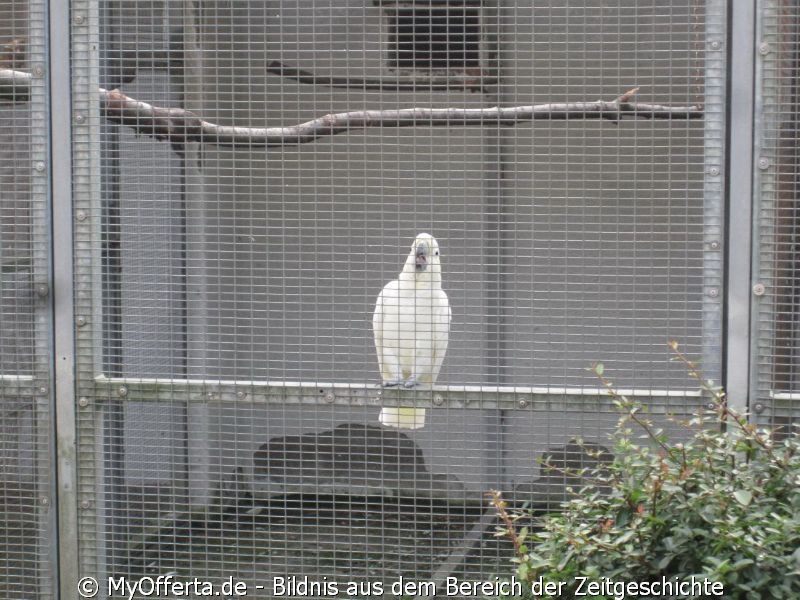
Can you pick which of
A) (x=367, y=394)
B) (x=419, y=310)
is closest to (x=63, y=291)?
(x=367, y=394)

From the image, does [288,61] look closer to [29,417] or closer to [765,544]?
[29,417]

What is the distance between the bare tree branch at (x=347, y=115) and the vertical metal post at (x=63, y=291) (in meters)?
0.12

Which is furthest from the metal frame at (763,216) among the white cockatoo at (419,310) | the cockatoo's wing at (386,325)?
the cockatoo's wing at (386,325)

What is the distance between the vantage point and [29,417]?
309 cm

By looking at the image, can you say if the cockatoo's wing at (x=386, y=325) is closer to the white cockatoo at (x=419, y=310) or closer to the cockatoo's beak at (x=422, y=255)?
the white cockatoo at (x=419, y=310)

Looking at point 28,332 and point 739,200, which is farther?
point 28,332

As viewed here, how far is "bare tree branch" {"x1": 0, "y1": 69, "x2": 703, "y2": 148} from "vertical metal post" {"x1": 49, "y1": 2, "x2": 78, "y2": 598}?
0.40 feet

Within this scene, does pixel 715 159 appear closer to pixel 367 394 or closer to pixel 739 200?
pixel 739 200

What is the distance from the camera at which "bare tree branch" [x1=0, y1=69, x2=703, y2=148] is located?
2.96 m

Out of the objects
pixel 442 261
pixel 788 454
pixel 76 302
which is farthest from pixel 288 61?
pixel 788 454

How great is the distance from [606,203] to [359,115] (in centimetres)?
198

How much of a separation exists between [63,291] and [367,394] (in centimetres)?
97

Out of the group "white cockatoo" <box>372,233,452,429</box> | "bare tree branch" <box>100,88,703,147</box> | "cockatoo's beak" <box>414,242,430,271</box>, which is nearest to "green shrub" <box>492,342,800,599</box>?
"bare tree branch" <box>100,88,703,147</box>

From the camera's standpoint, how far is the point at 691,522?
2.05 meters
